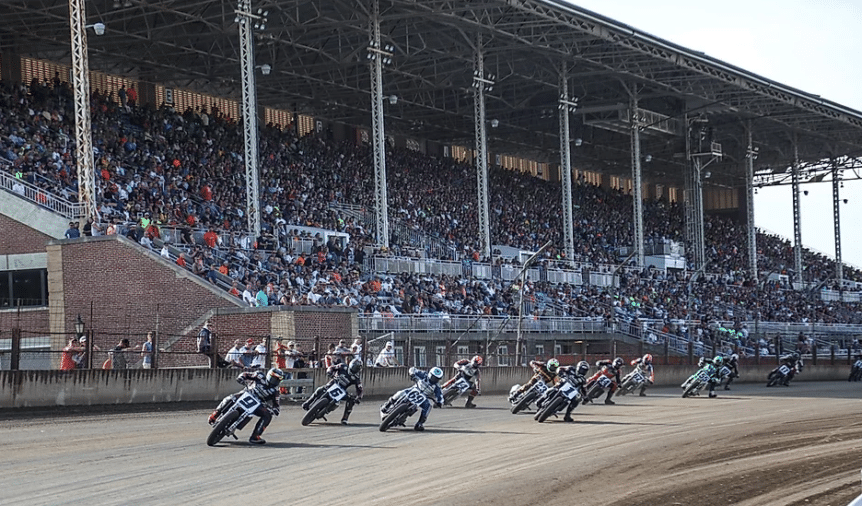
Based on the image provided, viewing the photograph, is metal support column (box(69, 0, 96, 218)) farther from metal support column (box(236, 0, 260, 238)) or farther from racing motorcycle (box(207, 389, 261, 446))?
racing motorcycle (box(207, 389, 261, 446))

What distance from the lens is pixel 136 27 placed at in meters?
53.2

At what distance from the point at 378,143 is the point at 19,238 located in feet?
51.3

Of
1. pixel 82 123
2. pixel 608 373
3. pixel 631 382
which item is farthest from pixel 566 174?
pixel 608 373

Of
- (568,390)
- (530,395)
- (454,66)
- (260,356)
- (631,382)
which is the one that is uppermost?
(454,66)

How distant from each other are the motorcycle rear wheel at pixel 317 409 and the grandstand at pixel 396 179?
20.9 feet

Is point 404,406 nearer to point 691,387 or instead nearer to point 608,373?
point 608,373

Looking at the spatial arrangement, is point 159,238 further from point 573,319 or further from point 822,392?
point 822,392

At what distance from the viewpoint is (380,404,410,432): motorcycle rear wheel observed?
22188mm

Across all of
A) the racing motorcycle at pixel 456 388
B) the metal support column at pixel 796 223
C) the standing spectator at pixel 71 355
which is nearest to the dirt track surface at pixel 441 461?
the standing spectator at pixel 71 355

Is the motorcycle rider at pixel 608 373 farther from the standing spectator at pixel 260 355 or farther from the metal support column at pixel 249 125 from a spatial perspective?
the metal support column at pixel 249 125

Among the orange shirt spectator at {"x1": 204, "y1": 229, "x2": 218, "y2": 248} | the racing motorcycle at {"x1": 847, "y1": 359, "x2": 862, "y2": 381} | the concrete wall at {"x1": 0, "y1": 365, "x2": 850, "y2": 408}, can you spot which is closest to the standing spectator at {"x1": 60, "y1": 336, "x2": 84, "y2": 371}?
the concrete wall at {"x1": 0, "y1": 365, "x2": 850, "y2": 408}

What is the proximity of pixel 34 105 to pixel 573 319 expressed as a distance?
864 inches

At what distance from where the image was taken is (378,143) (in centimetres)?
4956

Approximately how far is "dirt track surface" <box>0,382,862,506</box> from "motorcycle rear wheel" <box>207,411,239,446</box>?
0.18 m
